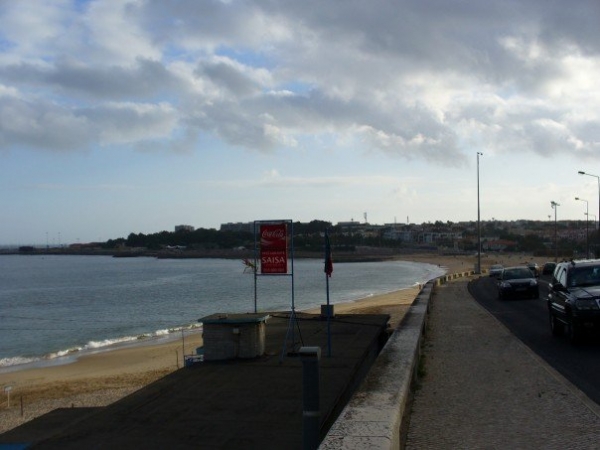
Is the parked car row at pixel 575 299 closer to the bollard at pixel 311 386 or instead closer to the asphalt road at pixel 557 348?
the asphalt road at pixel 557 348

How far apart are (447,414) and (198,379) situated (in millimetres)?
5238

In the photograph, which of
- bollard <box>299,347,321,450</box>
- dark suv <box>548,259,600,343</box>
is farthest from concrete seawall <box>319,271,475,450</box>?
dark suv <box>548,259,600,343</box>

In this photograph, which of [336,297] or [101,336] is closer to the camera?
[101,336]

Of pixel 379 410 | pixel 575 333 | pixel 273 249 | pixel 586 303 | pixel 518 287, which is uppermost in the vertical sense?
pixel 273 249

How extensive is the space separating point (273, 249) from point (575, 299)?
20.0 ft

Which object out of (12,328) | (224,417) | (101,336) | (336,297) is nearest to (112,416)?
(224,417)

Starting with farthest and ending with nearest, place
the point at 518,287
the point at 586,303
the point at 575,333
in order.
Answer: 1. the point at 518,287
2. the point at 575,333
3. the point at 586,303

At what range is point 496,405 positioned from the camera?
7.18m

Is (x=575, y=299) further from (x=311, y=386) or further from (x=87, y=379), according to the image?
(x=87, y=379)

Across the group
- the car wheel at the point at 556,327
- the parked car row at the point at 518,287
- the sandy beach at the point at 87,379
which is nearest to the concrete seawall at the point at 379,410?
the car wheel at the point at 556,327

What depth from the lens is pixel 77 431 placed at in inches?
329

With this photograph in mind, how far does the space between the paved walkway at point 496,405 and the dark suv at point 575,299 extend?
1.07 meters

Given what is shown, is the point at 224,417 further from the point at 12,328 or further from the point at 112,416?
the point at 12,328

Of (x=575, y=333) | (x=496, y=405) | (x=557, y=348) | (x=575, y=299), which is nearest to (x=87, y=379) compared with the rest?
(x=557, y=348)
